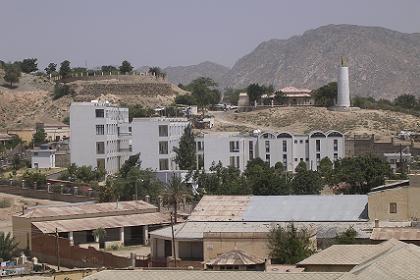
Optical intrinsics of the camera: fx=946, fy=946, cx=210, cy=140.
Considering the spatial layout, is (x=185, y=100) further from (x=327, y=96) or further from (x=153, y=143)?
(x=153, y=143)

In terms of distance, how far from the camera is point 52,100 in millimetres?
97438

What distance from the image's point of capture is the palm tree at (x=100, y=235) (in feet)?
125

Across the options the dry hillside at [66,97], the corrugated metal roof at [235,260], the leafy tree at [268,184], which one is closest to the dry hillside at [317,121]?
the dry hillside at [66,97]

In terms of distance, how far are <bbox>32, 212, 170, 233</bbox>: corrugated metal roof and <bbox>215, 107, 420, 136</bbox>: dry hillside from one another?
3781cm

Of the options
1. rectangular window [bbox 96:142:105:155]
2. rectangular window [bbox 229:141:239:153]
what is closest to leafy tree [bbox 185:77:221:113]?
rectangular window [bbox 229:141:239:153]

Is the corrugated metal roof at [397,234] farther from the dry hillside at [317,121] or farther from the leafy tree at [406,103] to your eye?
the leafy tree at [406,103]

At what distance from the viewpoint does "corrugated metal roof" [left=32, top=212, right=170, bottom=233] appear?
3764cm

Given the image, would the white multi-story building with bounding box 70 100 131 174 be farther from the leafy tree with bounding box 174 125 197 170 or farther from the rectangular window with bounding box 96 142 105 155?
the leafy tree with bounding box 174 125 197 170

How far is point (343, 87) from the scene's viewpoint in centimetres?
8625

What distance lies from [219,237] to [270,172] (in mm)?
18522

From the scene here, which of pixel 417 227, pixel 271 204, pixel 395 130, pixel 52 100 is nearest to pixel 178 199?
pixel 271 204

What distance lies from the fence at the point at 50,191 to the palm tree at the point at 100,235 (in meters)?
10.5

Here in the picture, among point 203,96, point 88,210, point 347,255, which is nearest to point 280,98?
point 203,96

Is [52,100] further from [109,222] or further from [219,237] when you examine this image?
[219,237]
